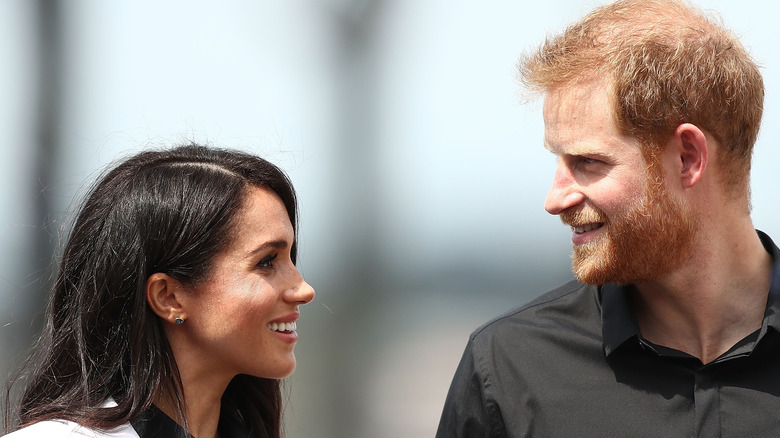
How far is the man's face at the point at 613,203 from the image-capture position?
6.86ft

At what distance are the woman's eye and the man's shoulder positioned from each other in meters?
0.53

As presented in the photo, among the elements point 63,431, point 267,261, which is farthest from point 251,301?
point 63,431

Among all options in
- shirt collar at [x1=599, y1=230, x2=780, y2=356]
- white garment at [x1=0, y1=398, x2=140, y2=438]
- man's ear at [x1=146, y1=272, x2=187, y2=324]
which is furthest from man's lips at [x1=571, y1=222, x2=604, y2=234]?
white garment at [x1=0, y1=398, x2=140, y2=438]

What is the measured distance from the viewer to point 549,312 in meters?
2.27

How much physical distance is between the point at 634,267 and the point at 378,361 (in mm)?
2765

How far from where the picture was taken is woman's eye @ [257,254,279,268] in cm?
213

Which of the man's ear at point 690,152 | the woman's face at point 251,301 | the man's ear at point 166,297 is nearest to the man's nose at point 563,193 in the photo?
the man's ear at point 690,152

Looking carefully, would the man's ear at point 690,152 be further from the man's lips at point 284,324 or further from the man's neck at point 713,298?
the man's lips at point 284,324

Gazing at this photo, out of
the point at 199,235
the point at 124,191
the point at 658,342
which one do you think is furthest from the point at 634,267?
the point at 124,191

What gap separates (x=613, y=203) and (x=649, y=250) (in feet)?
0.44

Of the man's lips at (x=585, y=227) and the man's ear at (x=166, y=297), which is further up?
the man's lips at (x=585, y=227)

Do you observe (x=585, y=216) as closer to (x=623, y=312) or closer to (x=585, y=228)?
(x=585, y=228)

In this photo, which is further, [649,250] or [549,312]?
[549,312]

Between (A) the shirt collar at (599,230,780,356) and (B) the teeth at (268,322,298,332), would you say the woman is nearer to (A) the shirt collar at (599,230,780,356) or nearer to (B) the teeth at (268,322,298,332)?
(B) the teeth at (268,322,298,332)
